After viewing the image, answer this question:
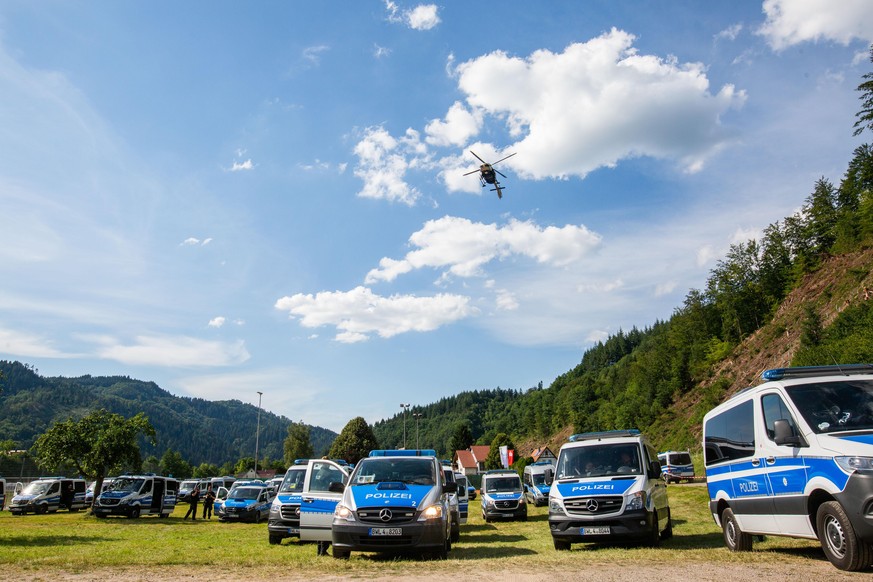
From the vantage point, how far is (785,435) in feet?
24.5

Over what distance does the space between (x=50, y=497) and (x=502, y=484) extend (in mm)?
27993

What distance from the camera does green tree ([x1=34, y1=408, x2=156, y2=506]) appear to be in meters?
31.5

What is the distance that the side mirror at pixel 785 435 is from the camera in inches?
293

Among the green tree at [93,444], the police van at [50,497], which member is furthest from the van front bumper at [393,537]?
the police van at [50,497]

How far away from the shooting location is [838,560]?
714cm

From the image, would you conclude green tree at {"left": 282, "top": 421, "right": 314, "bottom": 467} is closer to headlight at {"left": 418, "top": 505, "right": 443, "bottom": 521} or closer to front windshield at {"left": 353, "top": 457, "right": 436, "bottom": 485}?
front windshield at {"left": 353, "top": 457, "right": 436, "bottom": 485}

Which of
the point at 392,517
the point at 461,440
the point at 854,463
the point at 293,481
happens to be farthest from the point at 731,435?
the point at 461,440

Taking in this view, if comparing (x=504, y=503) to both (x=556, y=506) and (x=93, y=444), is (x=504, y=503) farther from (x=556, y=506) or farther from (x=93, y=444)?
(x=93, y=444)

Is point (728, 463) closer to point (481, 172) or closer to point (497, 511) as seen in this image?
point (497, 511)

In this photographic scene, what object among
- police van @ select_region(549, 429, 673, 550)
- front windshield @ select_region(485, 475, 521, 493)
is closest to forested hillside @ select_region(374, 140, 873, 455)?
front windshield @ select_region(485, 475, 521, 493)

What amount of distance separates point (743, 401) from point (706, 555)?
8.64ft

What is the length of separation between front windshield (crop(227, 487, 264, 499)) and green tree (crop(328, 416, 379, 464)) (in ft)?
182

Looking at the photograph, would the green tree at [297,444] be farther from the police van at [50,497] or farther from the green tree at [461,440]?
the police van at [50,497]

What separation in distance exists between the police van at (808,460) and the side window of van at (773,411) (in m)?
0.01
